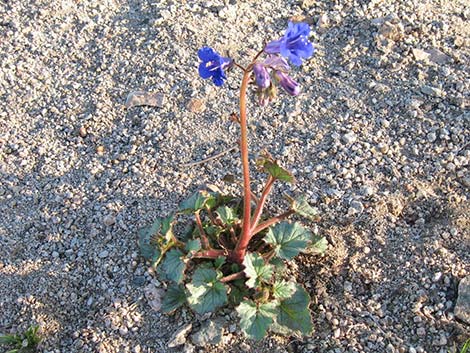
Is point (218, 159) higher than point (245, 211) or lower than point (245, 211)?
lower

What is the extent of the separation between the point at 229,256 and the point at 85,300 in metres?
0.72

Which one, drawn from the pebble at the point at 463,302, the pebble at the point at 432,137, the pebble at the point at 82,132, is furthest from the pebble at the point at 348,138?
the pebble at the point at 82,132

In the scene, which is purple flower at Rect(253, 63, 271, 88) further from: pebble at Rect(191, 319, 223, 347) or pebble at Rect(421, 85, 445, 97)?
pebble at Rect(421, 85, 445, 97)

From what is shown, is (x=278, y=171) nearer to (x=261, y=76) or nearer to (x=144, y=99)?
(x=261, y=76)

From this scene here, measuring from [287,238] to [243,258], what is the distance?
0.80 feet

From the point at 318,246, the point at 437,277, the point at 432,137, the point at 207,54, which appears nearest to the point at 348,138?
the point at 432,137

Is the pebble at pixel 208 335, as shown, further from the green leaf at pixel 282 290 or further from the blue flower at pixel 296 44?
the blue flower at pixel 296 44

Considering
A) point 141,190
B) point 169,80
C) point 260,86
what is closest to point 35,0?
point 169,80

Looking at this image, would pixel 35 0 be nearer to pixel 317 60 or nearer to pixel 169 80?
pixel 169 80

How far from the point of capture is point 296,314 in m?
3.06

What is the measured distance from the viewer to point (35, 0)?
484 cm

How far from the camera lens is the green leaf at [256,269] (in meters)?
2.97

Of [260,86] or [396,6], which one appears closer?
[260,86]

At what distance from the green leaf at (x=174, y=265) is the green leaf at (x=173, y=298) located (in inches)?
3.8
